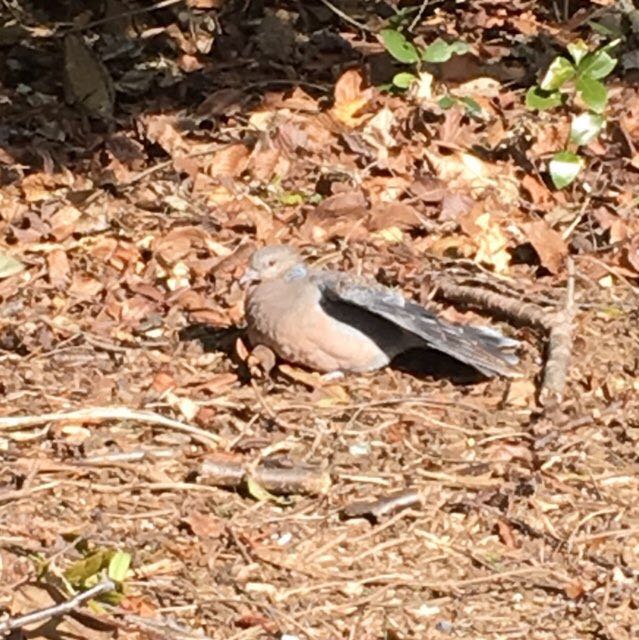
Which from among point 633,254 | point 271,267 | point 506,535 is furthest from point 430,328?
point 633,254

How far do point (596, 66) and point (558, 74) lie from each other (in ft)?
0.67

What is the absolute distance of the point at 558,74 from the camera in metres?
6.76

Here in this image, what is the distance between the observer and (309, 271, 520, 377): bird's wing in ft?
16.9

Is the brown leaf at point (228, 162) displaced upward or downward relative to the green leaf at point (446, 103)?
downward

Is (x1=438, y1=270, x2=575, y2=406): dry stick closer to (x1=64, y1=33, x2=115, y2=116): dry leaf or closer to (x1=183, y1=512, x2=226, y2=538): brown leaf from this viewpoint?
(x1=183, y1=512, x2=226, y2=538): brown leaf

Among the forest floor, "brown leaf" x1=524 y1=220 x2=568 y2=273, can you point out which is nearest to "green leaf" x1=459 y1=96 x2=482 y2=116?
the forest floor

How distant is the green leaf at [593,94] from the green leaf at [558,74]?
0.15 metres

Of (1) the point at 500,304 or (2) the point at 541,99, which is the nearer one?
(1) the point at 500,304

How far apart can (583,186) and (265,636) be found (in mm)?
3043

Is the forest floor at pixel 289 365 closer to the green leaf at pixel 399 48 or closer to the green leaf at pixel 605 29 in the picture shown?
the green leaf at pixel 605 29

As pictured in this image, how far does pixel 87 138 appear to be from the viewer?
6980 millimetres

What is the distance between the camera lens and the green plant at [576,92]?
6461mm

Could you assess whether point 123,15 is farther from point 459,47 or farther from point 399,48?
point 459,47

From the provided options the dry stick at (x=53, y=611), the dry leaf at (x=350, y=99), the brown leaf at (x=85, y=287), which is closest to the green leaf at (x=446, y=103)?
the dry leaf at (x=350, y=99)
